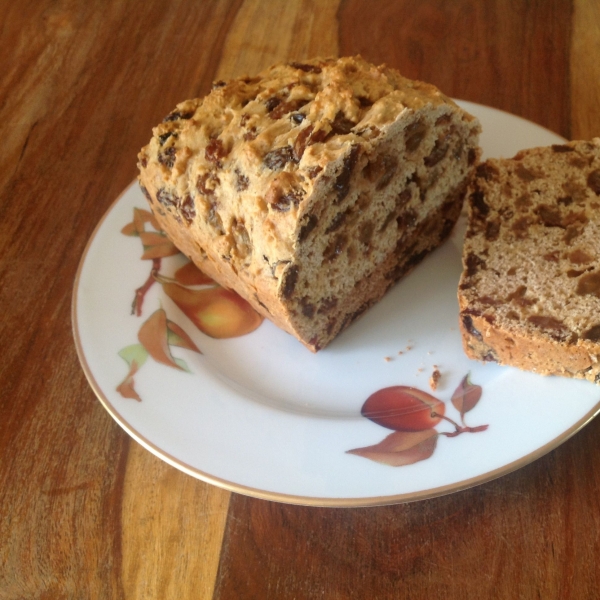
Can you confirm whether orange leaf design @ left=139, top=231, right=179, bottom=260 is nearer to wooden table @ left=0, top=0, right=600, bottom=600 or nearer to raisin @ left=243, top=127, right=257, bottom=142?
wooden table @ left=0, top=0, right=600, bottom=600

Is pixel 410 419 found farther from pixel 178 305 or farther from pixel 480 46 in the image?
pixel 480 46

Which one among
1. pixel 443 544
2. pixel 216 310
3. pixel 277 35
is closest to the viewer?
pixel 443 544

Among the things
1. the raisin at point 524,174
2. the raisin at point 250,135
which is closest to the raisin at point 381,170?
the raisin at point 250,135

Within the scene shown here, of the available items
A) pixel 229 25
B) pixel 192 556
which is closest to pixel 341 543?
pixel 192 556

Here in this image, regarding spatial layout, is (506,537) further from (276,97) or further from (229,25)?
(229,25)

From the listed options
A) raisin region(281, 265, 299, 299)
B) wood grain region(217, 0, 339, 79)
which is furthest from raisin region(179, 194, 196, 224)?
wood grain region(217, 0, 339, 79)

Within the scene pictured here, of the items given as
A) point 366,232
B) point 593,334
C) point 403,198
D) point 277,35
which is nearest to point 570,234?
point 593,334
